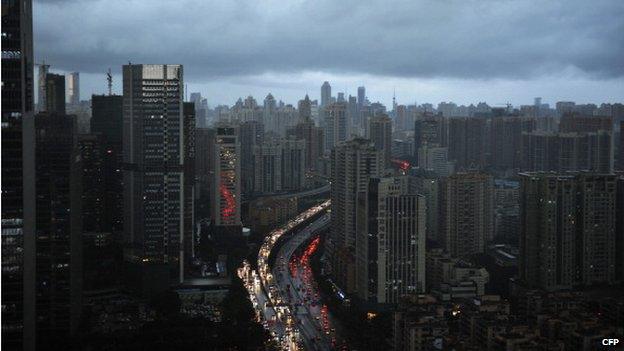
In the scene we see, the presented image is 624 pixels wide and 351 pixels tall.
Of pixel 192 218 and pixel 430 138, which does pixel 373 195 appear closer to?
pixel 192 218

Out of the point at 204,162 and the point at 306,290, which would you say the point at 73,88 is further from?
the point at 204,162

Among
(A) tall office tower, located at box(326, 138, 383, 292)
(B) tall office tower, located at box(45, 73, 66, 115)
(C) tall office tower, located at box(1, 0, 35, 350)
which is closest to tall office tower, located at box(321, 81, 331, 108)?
(A) tall office tower, located at box(326, 138, 383, 292)

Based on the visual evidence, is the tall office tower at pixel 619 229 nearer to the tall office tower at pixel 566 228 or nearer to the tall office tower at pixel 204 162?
the tall office tower at pixel 566 228

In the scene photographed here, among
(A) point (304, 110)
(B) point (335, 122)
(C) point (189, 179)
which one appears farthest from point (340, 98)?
(C) point (189, 179)

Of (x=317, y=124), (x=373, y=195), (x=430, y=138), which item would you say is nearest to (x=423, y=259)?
(x=373, y=195)

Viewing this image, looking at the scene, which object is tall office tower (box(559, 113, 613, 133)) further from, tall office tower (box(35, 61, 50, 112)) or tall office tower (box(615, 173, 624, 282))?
tall office tower (box(35, 61, 50, 112))

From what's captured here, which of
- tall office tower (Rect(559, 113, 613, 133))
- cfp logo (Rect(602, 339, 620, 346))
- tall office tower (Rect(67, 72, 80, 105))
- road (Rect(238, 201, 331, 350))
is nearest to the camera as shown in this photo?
cfp logo (Rect(602, 339, 620, 346))
